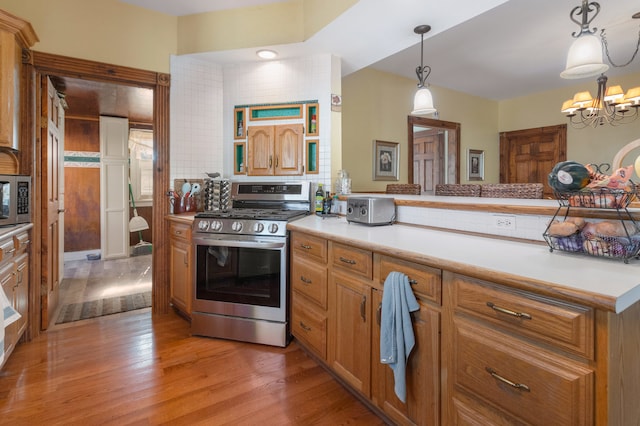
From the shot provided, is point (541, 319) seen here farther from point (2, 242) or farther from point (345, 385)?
point (2, 242)

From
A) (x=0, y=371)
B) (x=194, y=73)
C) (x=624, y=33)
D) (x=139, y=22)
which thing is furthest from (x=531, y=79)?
(x=0, y=371)

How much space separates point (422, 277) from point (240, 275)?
145 centimetres

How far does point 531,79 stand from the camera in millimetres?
4625

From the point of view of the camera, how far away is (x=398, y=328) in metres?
1.27

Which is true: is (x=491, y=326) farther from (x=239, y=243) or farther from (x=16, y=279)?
(x=16, y=279)

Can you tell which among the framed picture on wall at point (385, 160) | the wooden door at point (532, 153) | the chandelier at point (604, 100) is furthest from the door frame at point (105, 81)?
the wooden door at point (532, 153)

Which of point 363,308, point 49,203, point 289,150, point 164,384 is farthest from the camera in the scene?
point 289,150

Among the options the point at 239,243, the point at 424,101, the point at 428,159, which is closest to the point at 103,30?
the point at 239,243

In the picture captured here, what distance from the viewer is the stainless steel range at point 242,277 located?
2221 millimetres

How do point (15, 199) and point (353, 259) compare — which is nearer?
point (353, 259)

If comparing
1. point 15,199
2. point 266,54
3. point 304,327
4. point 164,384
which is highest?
point 266,54

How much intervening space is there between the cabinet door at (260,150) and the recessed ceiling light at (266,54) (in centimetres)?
61

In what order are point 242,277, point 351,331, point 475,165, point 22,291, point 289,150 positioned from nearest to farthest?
point 351,331 → point 22,291 → point 242,277 → point 289,150 → point 475,165

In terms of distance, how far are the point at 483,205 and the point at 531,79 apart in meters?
4.09
